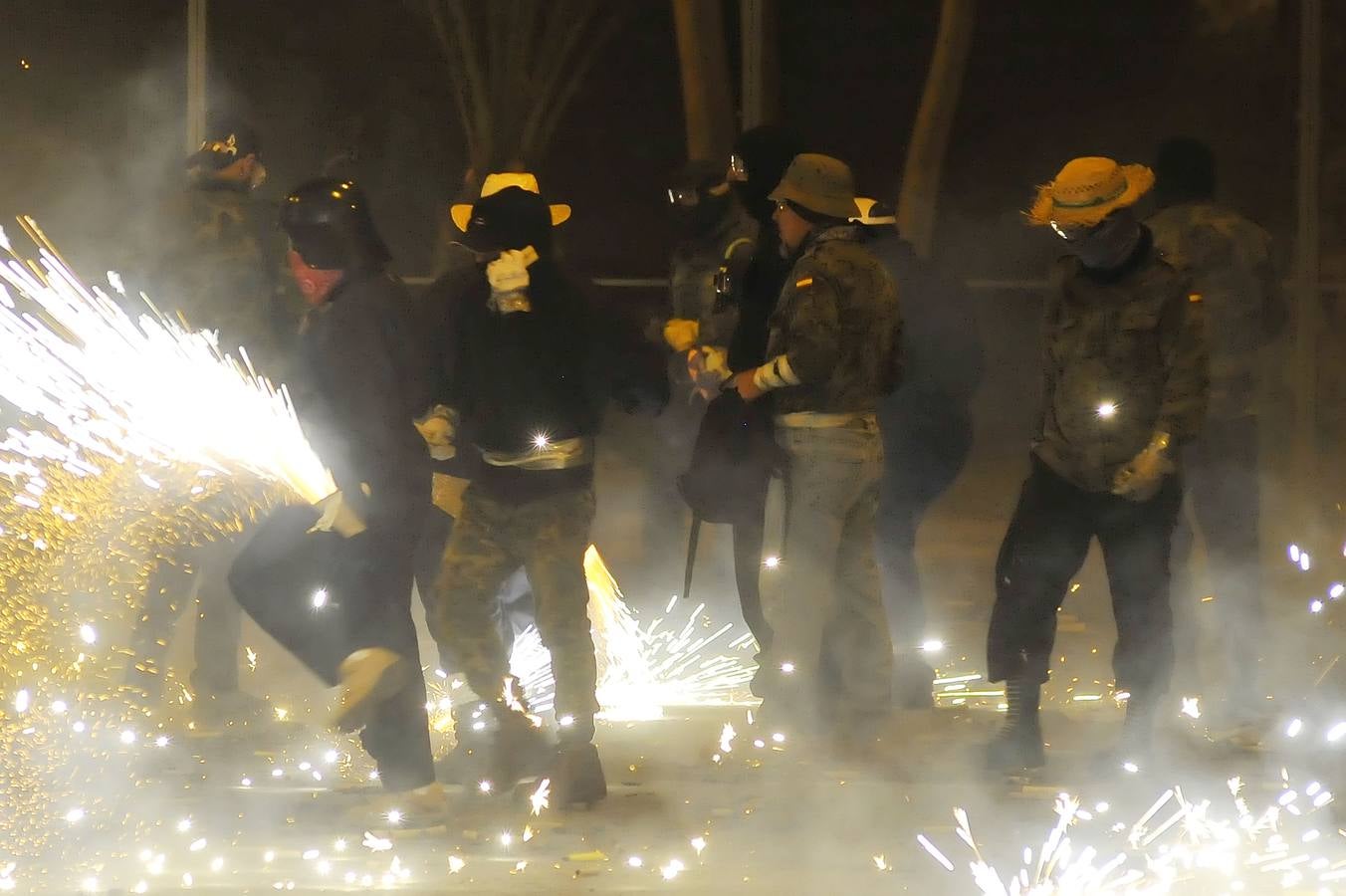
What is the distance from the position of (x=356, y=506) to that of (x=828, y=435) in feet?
5.11

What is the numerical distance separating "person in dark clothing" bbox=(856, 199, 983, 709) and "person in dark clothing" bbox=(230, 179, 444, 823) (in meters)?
1.75

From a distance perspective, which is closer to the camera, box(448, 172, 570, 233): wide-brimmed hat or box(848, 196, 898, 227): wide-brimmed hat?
box(448, 172, 570, 233): wide-brimmed hat

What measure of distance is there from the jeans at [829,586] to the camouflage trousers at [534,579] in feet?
2.60

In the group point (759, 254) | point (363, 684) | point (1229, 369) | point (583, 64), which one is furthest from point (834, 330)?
point (583, 64)

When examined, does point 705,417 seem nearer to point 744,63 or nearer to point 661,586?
point 661,586

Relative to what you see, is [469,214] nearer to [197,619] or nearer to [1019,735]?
[197,619]

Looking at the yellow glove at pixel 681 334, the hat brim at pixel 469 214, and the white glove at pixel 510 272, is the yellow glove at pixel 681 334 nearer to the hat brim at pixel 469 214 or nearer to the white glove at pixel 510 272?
the hat brim at pixel 469 214

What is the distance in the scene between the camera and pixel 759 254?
6508mm

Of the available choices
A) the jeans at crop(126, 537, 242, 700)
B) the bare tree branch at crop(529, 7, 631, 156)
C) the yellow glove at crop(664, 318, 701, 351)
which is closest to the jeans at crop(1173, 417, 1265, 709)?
the yellow glove at crop(664, 318, 701, 351)

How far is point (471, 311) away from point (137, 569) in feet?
5.00

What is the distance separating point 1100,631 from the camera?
8.44 meters

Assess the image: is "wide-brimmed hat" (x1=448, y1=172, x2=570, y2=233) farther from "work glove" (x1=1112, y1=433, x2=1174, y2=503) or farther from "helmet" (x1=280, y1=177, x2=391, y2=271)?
"work glove" (x1=1112, y1=433, x2=1174, y2=503)

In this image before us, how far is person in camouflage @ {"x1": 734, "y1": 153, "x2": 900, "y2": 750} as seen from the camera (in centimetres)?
606

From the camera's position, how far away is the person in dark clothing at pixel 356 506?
5.39 metres
